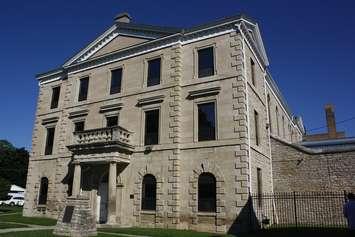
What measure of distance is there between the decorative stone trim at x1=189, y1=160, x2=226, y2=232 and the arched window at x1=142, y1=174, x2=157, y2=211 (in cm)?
261

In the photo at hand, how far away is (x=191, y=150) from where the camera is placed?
21.2 meters

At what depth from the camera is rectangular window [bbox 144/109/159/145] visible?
22.9 meters

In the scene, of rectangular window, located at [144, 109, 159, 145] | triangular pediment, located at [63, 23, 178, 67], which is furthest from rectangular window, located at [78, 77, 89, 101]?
rectangular window, located at [144, 109, 159, 145]

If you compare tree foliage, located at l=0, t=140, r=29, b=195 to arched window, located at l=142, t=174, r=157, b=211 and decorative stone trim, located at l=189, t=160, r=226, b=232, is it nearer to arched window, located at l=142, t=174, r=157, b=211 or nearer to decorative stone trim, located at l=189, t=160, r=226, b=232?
arched window, located at l=142, t=174, r=157, b=211

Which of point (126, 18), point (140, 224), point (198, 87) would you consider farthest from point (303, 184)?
point (126, 18)

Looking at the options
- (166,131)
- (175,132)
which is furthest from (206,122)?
(166,131)

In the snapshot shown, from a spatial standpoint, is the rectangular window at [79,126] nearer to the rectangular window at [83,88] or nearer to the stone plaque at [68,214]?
the rectangular window at [83,88]

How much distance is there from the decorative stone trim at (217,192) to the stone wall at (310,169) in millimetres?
7302

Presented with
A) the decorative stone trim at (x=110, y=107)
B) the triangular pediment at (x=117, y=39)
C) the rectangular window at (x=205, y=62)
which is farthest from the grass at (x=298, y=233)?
the triangular pediment at (x=117, y=39)

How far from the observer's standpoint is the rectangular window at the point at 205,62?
22469 millimetres

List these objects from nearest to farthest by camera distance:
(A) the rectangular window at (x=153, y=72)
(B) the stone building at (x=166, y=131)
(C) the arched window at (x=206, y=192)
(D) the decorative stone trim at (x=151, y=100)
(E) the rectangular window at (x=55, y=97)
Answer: (C) the arched window at (x=206, y=192), (B) the stone building at (x=166, y=131), (D) the decorative stone trim at (x=151, y=100), (A) the rectangular window at (x=153, y=72), (E) the rectangular window at (x=55, y=97)

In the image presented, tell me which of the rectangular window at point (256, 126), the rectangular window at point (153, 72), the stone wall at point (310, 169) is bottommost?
the stone wall at point (310, 169)

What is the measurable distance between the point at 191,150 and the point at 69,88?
13.8m

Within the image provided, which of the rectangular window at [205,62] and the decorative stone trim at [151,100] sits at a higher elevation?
the rectangular window at [205,62]
